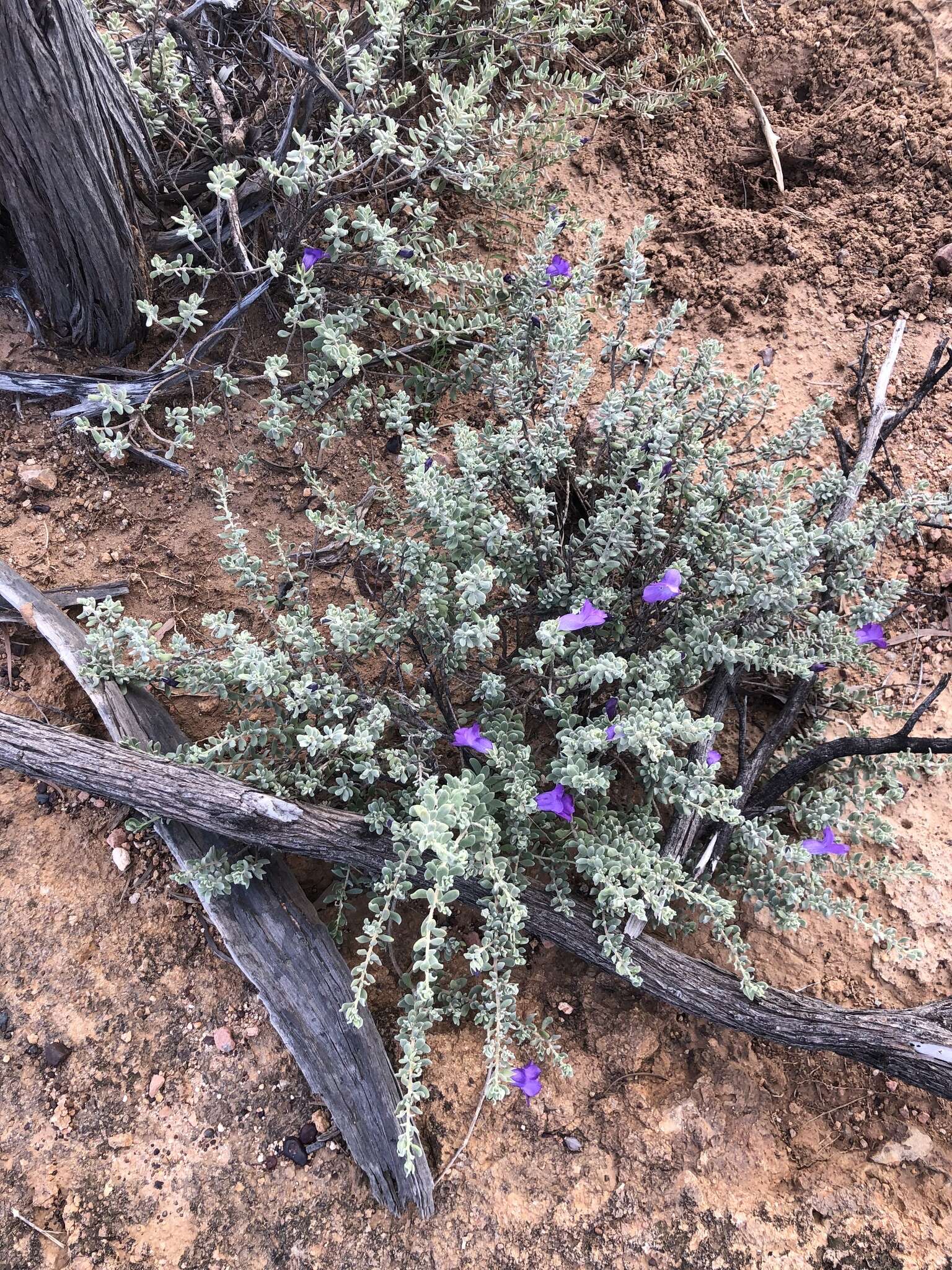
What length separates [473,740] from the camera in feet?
6.30

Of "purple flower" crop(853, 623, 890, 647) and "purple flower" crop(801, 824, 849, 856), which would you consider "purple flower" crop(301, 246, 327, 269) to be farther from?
"purple flower" crop(801, 824, 849, 856)

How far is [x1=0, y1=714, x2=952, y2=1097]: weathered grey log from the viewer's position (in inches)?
72.9

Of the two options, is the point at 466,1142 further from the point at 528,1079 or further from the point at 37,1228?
the point at 37,1228

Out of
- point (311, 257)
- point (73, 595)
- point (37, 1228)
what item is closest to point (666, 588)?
point (311, 257)

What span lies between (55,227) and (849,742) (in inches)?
101

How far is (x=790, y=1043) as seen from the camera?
6.43 feet

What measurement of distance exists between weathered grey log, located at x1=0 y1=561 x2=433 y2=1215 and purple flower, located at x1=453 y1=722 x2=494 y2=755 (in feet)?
2.05

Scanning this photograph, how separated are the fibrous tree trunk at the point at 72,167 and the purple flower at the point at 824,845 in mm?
2486

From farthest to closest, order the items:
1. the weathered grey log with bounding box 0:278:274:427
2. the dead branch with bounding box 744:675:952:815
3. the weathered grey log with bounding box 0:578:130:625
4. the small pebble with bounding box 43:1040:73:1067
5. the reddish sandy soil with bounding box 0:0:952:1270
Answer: the weathered grey log with bounding box 0:278:274:427
the weathered grey log with bounding box 0:578:130:625
the small pebble with bounding box 43:1040:73:1067
the reddish sandy soil with bounding box 0:0:952:1270
the dead branch with bounding box 744:675:952:815

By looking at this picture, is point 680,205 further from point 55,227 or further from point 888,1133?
point 888,1133

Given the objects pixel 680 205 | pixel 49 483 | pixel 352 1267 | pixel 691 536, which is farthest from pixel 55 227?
pixel 352 1267

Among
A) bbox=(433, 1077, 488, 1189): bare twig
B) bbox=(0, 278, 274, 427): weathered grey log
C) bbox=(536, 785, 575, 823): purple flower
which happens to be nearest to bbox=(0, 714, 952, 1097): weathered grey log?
bbox=(536, 785, 575, 823): purple flower

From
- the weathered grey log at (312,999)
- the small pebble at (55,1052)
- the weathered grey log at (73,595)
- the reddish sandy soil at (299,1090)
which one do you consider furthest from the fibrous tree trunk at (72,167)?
the small pebble at (55,1052)

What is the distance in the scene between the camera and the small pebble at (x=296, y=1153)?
205 centimetres
